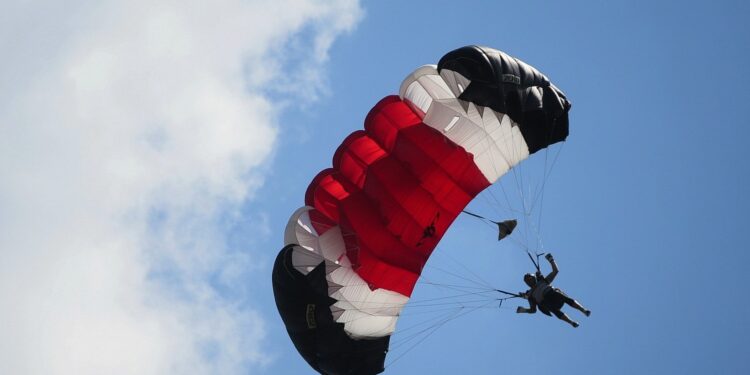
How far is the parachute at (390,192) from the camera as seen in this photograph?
23938 mm

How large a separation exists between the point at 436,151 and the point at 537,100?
89.1 inches

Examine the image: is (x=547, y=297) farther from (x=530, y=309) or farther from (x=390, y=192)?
(x=390, y=192)

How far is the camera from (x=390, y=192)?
948 inches

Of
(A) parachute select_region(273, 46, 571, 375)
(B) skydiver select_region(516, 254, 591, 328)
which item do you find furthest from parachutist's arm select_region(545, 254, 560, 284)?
(A) parachute select_region(273, 46, 571, 375)

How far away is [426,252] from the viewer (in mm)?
24922

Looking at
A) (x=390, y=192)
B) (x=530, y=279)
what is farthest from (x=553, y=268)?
(x=390, y=192)

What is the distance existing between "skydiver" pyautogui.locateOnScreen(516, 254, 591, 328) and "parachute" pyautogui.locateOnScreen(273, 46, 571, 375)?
3.96ft

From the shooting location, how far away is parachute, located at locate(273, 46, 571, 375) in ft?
78.5

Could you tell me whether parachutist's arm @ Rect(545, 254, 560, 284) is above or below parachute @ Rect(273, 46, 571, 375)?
below

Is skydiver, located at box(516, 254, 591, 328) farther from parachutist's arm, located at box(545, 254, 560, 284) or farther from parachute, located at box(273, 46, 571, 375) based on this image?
parachute, located at box(273, 46, 571, 375)

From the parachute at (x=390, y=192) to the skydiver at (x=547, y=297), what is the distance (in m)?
1.21

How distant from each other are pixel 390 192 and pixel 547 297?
382cm

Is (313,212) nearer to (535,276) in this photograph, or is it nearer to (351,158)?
(351,158)

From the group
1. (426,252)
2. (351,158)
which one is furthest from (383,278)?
(351,158)
